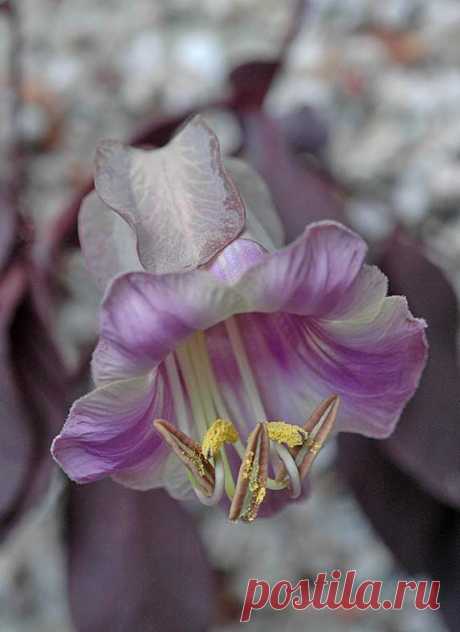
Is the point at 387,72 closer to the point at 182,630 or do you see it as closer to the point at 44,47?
the point at 44,47

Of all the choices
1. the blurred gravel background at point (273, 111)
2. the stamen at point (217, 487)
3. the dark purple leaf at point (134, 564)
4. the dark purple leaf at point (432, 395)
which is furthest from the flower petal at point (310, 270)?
the blurred gravel background at point (273, 111)

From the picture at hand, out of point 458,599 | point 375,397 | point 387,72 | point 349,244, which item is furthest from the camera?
point 387,72

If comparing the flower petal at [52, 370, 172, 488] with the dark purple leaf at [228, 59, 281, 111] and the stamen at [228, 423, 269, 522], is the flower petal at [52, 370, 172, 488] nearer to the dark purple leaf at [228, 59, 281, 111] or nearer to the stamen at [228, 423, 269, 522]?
the stamen at [228, 423, 269, 522]

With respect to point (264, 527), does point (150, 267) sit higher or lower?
higher

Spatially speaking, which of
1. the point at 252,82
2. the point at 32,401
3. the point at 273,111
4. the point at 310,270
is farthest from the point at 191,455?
the point at 273,111

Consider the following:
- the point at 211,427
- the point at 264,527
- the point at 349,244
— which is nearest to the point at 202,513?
the point at 264,527

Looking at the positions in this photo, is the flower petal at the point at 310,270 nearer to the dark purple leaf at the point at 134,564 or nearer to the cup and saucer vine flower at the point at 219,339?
the cup and saucer vine flower at the point at 219,339

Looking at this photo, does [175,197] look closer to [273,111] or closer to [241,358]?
[241,358]
